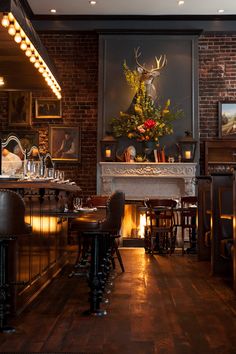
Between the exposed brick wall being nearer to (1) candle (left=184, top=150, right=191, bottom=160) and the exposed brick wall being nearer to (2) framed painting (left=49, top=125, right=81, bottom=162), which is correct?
(1) candle (left=184, top=150, right=191, bottom=160)

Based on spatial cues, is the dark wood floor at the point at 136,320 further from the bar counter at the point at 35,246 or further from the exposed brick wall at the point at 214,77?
the exposed brick wall at the point at 214,77

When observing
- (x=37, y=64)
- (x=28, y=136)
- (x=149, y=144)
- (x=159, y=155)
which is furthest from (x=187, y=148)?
(x=37, y=64)

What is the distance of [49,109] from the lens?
A: 11469mm

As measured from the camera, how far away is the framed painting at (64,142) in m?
11.3

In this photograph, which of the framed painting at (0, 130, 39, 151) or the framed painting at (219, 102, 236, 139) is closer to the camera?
the framed painting at (219, 102, 236, 139)

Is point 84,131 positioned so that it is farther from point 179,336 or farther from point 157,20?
point 179,336

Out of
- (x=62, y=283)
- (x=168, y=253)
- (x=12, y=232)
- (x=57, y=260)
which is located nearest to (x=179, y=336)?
(x=12, y=232)

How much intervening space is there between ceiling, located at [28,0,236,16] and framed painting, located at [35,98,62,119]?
1.96 m

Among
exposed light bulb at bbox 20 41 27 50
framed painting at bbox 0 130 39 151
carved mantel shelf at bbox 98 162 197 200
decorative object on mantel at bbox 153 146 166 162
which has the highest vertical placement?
exposed light bulb at bbox 20 41 27 50

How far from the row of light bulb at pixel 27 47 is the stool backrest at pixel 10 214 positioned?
1993 millimetres

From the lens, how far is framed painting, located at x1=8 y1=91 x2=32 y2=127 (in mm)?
11430

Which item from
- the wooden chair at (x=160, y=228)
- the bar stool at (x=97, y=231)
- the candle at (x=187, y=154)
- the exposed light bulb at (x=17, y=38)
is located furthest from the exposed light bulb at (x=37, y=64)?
the candle at (x=187, y=154)

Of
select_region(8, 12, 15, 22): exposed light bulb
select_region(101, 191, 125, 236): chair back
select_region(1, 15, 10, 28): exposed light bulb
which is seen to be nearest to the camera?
select_region(101, 191, 125, 236): chair back

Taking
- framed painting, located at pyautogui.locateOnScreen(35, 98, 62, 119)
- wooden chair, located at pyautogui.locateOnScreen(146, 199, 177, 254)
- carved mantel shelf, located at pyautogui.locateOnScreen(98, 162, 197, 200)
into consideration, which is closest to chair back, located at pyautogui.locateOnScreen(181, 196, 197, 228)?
wooden chair, located at pyautogui.locateOnScreen(146, 199, 177, 254)
